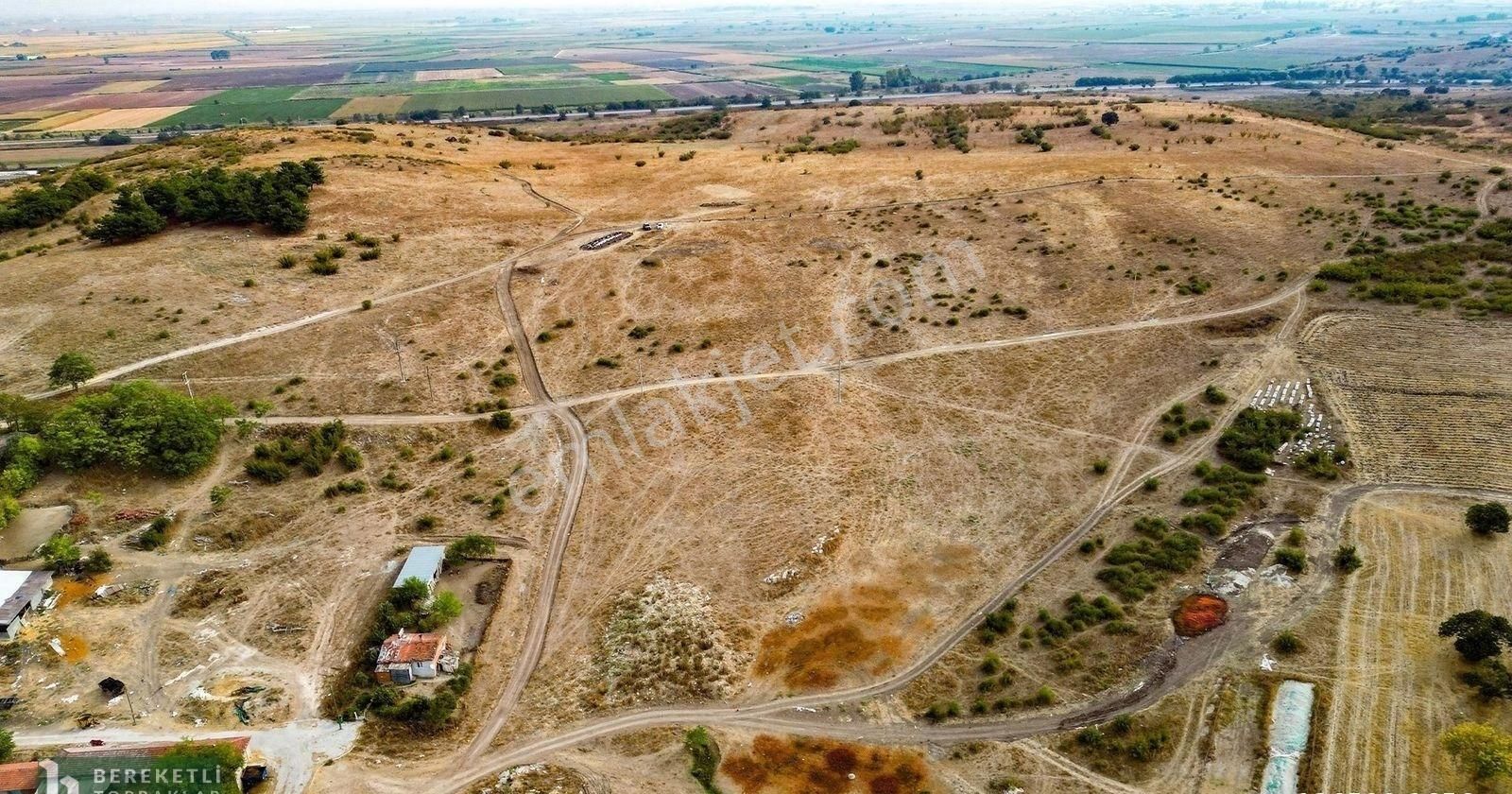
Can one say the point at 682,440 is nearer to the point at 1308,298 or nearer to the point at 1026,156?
the point at 1308,298

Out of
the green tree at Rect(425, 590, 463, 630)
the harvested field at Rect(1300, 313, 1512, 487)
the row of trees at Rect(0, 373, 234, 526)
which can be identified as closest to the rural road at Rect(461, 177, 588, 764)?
the green tree at Rect(425, 590, 463, 630)

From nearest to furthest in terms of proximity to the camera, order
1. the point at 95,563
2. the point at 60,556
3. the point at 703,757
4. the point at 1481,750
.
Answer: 1. the point at 1481,750
2. the point at 703,757
3. the point at 60,556
4. the point at 95,563

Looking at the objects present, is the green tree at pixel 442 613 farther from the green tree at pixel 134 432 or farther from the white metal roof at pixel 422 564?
the green tree at pixel 134 432

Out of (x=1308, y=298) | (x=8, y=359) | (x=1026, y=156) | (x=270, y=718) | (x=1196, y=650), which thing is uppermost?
(x=1026, y=156)

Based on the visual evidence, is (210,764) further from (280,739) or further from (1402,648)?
(1402,648)

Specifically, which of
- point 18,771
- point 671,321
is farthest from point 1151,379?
point 18,771

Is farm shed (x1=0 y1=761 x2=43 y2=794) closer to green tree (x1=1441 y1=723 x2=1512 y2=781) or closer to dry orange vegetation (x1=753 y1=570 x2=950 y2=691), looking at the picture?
dry orange vegetation (x1=753 y1=570 x2=950 y2=691)

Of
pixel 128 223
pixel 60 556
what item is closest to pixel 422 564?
pixel 60 556
